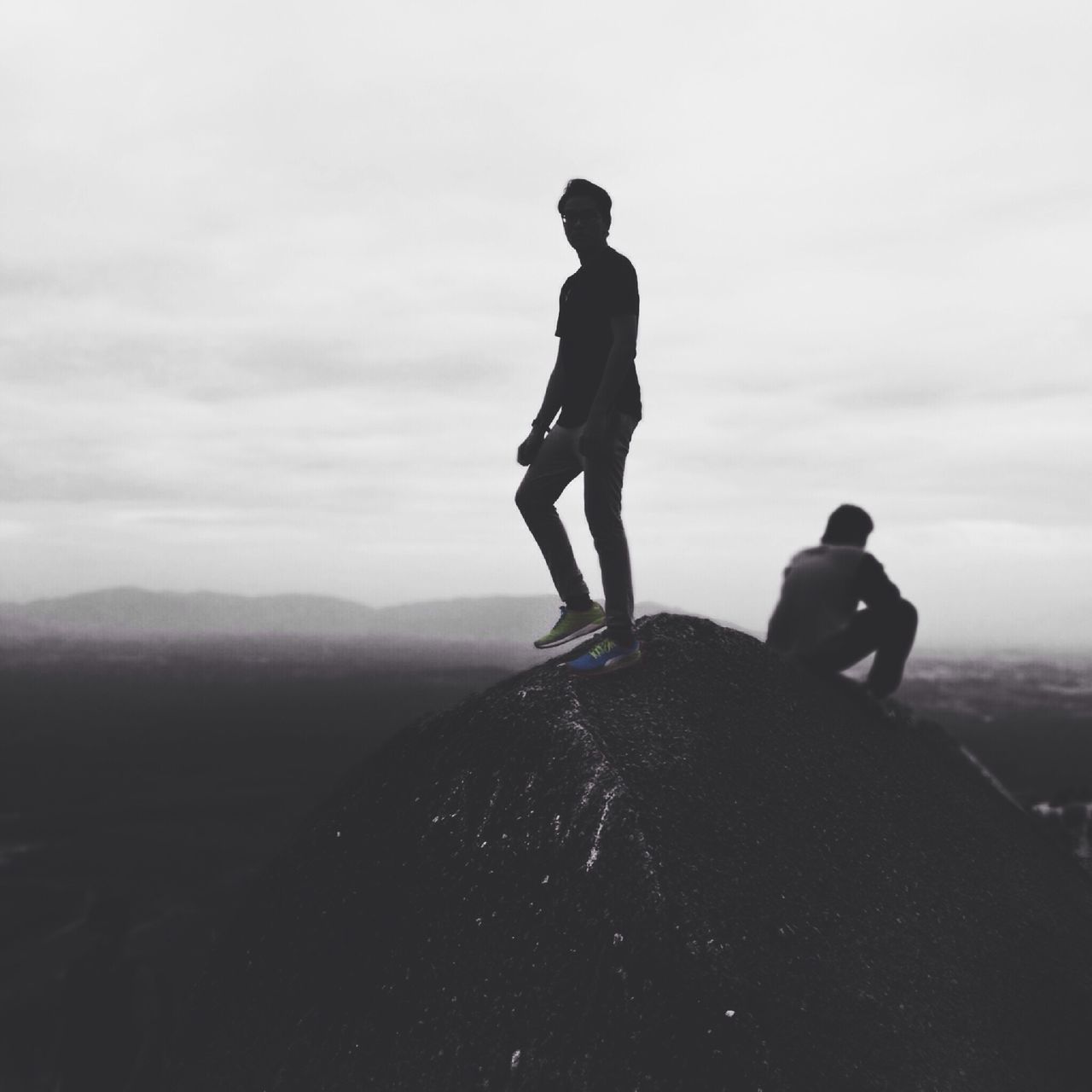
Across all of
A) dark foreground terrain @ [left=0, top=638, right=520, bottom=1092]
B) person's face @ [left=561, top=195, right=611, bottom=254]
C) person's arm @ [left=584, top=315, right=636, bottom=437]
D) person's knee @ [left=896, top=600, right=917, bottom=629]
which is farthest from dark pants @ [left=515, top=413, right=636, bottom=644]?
dark foreground terrain @ [left=0, top=638, right=520, bottom=1092]

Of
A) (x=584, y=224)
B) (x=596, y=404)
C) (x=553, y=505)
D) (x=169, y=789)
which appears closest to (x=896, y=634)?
(x=553, y=505)

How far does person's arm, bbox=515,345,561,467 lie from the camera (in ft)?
16.5

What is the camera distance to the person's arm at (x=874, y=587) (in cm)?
531

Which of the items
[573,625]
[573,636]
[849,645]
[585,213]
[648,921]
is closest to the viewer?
[648,921]

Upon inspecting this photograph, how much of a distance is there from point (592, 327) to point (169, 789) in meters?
72.6

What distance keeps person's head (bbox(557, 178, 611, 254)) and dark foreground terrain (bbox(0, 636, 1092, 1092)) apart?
3.61 metres

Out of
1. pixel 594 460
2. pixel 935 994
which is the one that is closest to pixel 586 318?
pixel 594 460

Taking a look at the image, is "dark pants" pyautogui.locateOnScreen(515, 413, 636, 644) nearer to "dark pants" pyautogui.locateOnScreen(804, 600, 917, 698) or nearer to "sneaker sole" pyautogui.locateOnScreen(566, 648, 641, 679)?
"sneaker sole" pyautogui.locateOnScreen(566, 648, 641, 679)

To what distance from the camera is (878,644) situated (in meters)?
5.29

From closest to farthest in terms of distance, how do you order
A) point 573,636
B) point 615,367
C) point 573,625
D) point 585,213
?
1. point 615,367
2. point 585,213
3. point 573,636
4. point 573,625

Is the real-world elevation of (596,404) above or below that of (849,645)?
above

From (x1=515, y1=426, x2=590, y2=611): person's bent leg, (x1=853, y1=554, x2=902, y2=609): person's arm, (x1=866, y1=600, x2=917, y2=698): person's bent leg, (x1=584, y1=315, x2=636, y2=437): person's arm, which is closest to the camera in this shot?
(x1=584, y1=315, x2=636, y2=437): person's arm

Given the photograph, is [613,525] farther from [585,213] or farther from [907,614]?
[907,614]

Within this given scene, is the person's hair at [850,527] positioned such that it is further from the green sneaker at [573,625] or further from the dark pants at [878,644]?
the green sneaker at [573,625]
